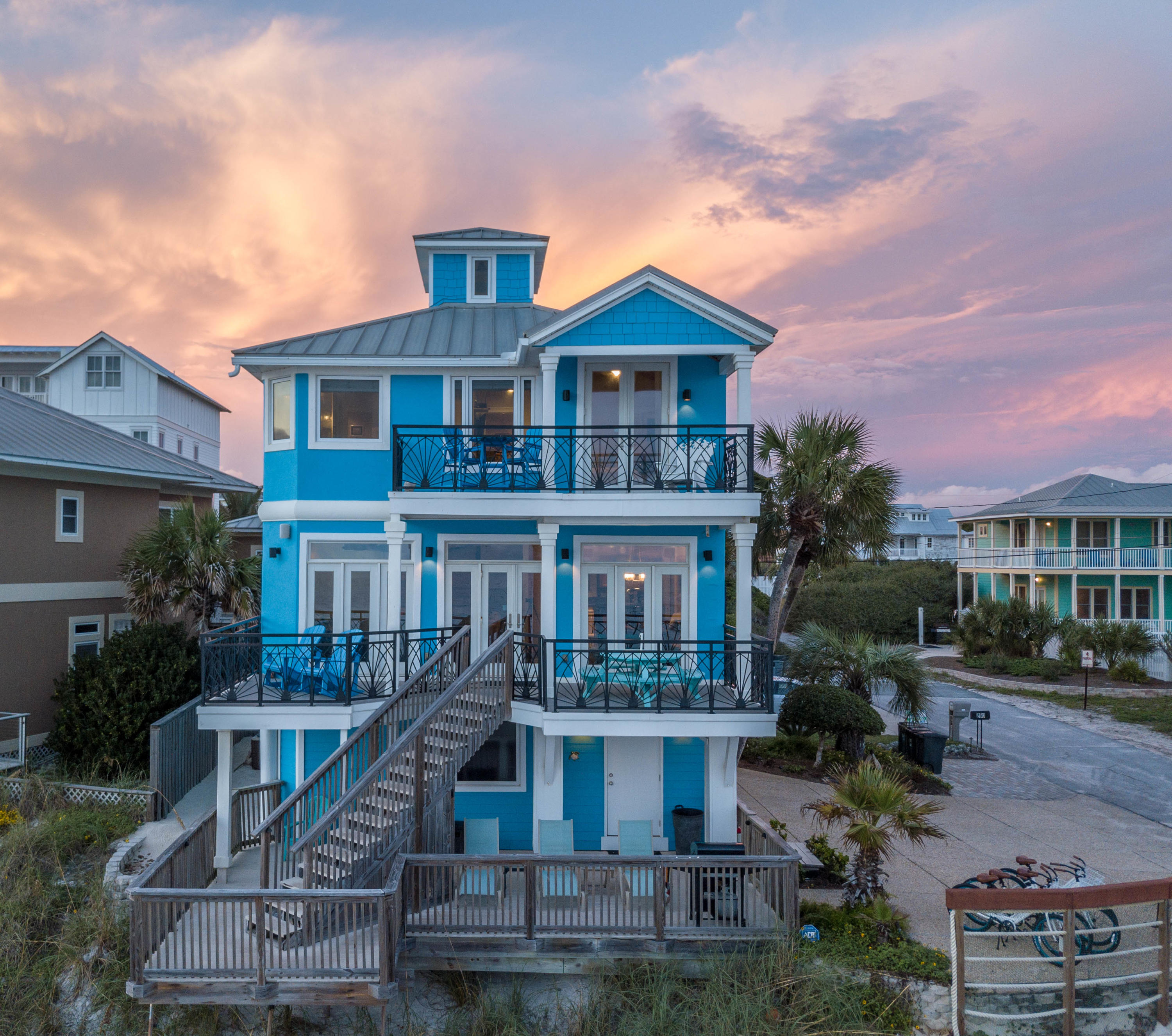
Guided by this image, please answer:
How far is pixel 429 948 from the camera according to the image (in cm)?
830

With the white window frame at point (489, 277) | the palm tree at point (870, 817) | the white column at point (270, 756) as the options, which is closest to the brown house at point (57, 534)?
the white column at point (270, 756)

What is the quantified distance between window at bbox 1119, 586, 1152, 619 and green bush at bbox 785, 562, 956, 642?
9.12m

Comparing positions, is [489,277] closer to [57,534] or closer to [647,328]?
[647,328]

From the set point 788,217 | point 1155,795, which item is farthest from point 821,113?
point 1155,795

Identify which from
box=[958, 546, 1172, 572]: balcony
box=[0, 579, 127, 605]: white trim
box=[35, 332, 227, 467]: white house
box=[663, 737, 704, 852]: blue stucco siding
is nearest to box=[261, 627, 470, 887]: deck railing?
box=[663, 737, 704, 852]: blue stucco siding

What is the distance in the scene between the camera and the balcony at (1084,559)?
3394cm

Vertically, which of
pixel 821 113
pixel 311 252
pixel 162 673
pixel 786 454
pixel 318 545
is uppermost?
pixel 821 113

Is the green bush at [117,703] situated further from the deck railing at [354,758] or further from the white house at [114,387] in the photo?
the white house at [114,387]

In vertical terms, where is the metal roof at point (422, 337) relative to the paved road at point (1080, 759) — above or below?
above

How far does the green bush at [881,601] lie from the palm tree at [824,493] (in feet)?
77.2

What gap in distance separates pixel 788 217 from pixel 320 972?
21388 mm

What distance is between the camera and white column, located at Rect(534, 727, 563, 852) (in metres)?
11.2

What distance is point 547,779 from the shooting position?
11.3 meters

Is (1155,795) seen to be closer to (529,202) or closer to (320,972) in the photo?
(320,972)
